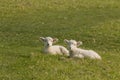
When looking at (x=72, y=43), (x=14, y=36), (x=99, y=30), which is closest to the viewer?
(x=72, y=43)

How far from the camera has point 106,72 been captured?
1220 centimetres

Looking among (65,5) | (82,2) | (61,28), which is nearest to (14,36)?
(61,28)

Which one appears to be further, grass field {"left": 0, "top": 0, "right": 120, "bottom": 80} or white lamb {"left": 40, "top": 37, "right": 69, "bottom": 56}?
white lamb {"left": 40, "top": 37, "right": 69, "bottom": 56}

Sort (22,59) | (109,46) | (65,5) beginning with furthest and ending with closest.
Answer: (65,5) → (109,46) → (22,59)

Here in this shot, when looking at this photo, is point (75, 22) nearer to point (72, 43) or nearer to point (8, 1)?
point (8, 1)

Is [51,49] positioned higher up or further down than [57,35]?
higher up

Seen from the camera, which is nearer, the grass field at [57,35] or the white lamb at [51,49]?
the grass field at [57,35]

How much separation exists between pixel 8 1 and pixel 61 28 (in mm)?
10245

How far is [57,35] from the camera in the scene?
2106cm

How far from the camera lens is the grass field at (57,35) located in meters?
11.8

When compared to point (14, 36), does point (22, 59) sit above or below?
above

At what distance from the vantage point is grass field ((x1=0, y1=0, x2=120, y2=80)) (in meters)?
11.8

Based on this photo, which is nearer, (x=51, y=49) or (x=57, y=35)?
(x=51, y=49)

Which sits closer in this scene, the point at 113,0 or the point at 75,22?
the point at 75,22
